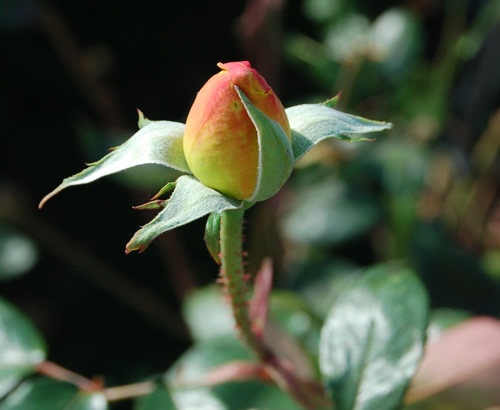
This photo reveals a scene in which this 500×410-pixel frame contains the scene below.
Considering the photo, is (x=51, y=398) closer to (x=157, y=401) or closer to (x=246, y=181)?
(x=157, y=401)

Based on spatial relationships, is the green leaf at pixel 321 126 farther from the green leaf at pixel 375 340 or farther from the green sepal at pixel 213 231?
the green leaf at pixel 375 340

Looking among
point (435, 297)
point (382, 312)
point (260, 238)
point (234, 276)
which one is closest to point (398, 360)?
point (382, 312)

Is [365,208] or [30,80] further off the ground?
[30,80]

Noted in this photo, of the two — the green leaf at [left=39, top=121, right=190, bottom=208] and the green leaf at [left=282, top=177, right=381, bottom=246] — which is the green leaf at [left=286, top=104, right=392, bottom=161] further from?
the green leaf at [left=282, top=177, right=381, bottom=246]

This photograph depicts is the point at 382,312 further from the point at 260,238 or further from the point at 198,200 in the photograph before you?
the point at 260,238

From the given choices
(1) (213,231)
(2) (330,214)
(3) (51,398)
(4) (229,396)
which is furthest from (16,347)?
(2) (330,214)

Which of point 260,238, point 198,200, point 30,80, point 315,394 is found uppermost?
point 198,200

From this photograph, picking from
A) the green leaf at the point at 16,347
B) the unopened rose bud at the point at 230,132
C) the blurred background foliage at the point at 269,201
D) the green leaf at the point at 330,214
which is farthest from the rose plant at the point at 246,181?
the green leaf at the point at 330,214
